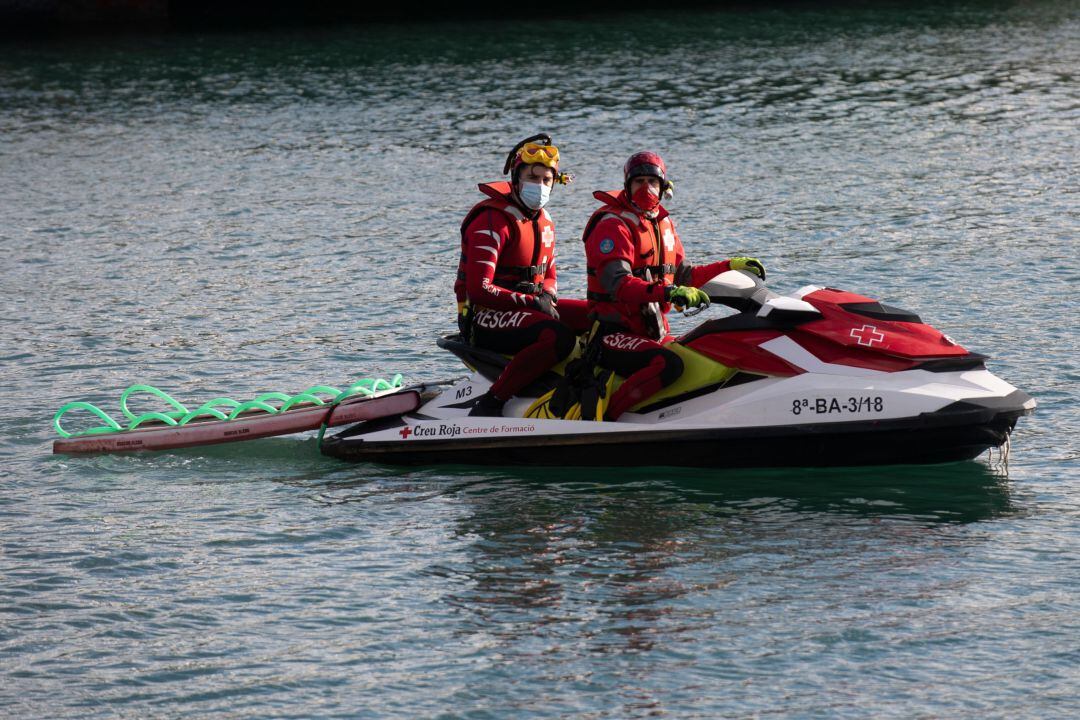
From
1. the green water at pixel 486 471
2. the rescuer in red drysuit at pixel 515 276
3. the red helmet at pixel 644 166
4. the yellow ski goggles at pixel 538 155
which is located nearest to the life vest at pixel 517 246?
the rescuer in red drysuit at pixel 515 276

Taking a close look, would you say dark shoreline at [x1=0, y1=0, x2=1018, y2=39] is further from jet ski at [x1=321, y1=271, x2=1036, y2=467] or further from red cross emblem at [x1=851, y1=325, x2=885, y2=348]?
red cross emblem at [x1=851, y1=325, x2=885, y2=348]

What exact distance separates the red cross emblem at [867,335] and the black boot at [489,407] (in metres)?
2.54

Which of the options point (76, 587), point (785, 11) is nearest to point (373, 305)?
point (76, 587)

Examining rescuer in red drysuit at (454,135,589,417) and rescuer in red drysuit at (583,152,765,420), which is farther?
rescuer in red drysuit at (454,135,589,417)

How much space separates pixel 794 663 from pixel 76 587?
14.4ft

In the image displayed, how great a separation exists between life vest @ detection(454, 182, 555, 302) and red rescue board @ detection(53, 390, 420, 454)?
3.50ft

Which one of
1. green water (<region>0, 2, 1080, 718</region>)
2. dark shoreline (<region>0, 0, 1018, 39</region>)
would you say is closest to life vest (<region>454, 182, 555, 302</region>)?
green water (<region>0, 2, 1080, 718</region>)

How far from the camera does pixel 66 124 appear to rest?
1191 inches

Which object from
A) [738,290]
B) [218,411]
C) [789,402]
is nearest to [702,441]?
[789,402]

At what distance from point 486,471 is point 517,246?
1.65 m

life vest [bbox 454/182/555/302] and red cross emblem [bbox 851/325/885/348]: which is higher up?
life vest [bbox 454/182/555/302]

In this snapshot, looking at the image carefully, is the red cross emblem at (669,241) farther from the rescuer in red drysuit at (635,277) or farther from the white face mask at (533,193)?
the white face mask at (533,193)

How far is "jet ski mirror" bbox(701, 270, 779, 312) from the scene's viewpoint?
10375 mm

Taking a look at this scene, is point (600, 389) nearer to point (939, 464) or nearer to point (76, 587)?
point (939, 464)
